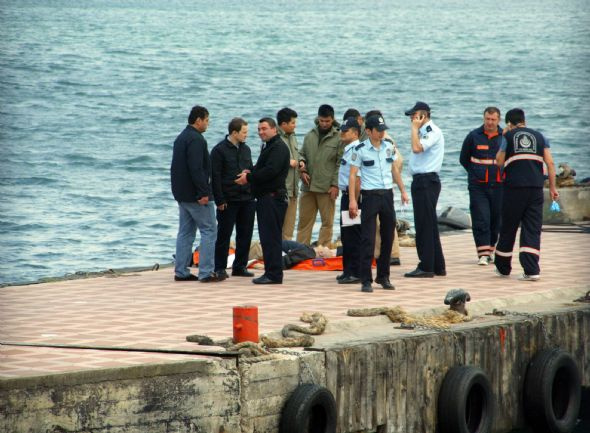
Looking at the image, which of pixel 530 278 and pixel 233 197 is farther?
pixel 233 197

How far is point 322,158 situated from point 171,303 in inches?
158

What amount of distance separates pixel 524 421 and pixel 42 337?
3.93 m

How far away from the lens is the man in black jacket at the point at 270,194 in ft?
44.3

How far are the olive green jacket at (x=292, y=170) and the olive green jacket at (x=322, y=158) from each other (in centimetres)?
12

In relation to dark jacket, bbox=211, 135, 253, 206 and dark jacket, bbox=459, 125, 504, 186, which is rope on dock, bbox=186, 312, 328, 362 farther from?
dark jacket, bbox=459, 125, 504, 186

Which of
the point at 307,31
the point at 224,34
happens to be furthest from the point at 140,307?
the point at 307,31

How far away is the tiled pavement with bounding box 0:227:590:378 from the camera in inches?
368

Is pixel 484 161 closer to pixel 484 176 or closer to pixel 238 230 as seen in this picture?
pixel 484 176

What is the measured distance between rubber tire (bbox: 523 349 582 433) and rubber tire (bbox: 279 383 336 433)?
8.19ft

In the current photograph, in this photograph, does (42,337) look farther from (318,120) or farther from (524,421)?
(318,120)

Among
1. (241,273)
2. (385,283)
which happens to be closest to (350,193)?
(385,283)

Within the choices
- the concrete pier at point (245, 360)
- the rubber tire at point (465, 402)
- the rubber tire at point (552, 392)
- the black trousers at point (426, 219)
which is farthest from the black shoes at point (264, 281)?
the rubber tire at point (465, 402)

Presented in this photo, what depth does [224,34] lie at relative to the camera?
4286 inches

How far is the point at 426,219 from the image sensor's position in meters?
14.1
